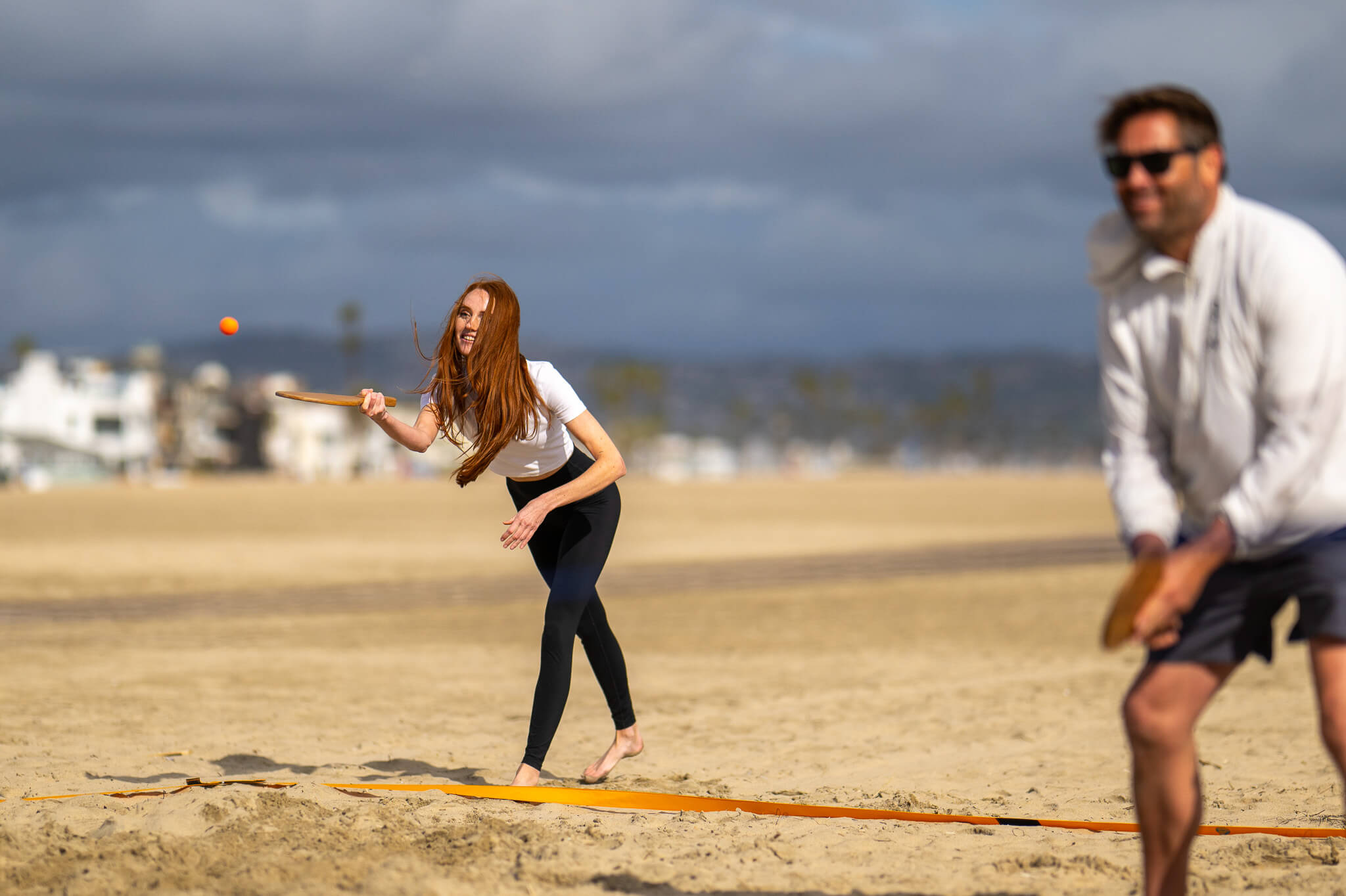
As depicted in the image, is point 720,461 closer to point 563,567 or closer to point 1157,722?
point 563,567

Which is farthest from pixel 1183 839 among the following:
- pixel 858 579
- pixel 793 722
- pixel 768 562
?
pixel 768 562

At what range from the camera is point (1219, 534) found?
2613mm

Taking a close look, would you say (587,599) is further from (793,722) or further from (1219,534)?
(1219,534)

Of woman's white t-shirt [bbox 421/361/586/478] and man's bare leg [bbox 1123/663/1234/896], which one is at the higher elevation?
woman's white t-shirt [bbox 421/361/586/478]

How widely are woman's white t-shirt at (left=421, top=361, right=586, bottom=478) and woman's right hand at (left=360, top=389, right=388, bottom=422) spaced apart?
0.83 ft

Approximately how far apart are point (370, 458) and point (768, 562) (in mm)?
96748

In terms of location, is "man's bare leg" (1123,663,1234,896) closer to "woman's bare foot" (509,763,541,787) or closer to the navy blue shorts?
the navy blue shorts

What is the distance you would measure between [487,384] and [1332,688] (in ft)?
9.44

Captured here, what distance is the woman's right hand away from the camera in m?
4.46

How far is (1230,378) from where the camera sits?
→ 8.61ft

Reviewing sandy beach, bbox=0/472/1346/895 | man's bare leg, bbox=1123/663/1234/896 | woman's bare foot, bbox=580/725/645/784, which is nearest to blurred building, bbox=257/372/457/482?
sandy beach, bbox=0/472/1346/895

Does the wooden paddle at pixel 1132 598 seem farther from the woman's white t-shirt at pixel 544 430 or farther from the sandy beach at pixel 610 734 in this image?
the woman's white t-shirt at pixel 544 430

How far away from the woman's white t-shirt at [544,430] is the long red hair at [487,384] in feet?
0.12

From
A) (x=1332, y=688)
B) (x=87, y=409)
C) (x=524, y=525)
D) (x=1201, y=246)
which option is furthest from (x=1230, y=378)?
(x=87, y=409)
